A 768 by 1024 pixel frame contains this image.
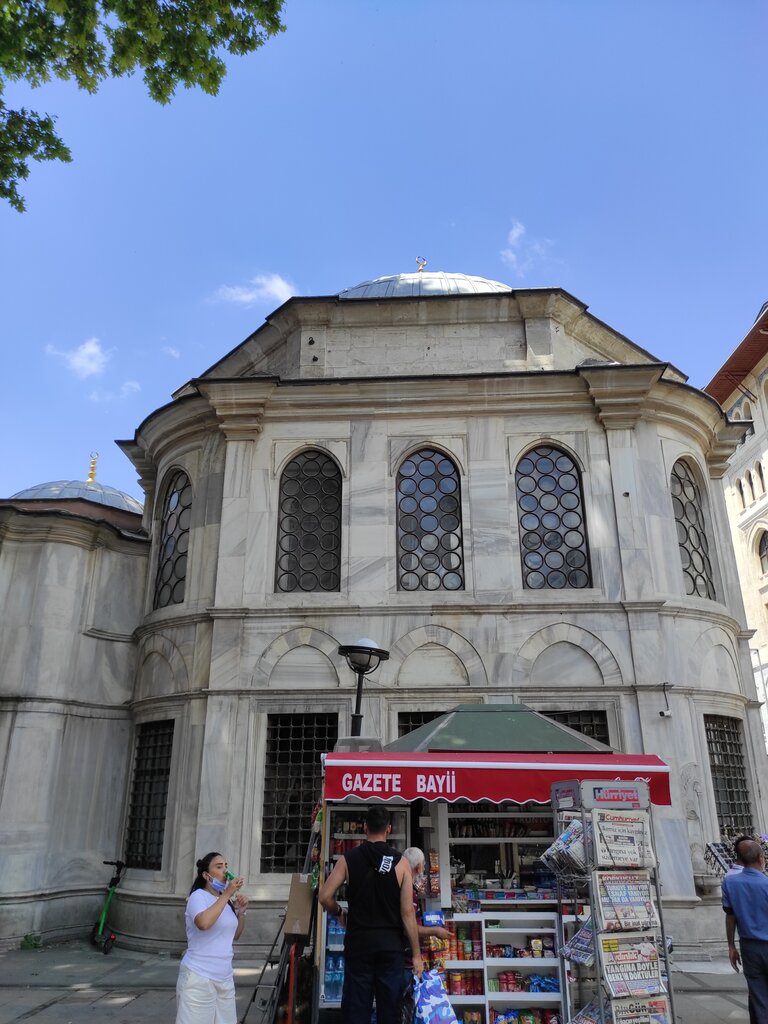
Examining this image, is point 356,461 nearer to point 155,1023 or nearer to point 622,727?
point 622,727

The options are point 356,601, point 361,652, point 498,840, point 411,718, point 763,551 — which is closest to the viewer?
point 498,840

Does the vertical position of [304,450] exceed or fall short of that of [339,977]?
it exceeds it

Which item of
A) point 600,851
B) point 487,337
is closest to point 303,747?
point 600,851

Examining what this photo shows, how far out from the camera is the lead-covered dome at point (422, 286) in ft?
56.1

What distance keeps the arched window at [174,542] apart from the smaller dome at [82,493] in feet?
9.29

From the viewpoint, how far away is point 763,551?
34.6 meters

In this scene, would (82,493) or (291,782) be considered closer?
(291,782)

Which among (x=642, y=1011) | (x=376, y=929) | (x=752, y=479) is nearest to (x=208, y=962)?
(x=376, y=929)

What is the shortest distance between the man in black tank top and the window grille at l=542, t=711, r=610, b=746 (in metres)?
6.85

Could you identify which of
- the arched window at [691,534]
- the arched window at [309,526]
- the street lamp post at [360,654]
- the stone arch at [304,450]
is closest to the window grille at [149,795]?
the arched window at [309,526]

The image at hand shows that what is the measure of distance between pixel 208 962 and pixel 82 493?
577 inches

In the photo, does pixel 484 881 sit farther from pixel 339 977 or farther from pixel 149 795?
pixel 149 795

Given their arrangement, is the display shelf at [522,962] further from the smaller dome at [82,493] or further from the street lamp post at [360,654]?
the smaller dome at [82,493]

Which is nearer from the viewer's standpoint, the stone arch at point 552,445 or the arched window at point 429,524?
the arched window at point 429,524
